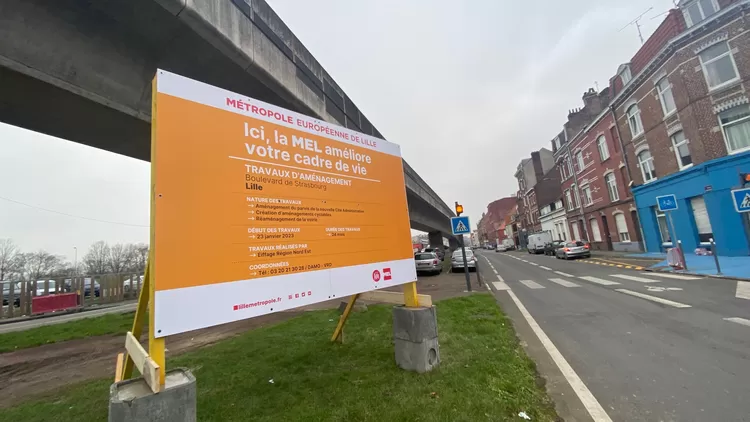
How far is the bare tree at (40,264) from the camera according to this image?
60875 mm

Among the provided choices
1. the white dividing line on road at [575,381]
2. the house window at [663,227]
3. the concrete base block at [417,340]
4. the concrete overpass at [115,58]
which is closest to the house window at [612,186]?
the house window at [663,227]

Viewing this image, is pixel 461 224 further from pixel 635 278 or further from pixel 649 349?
pixel 649 349

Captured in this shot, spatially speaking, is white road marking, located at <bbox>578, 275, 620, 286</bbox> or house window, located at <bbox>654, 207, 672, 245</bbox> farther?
house window, located at <bbox>654, 207, 672, 245</bbox>

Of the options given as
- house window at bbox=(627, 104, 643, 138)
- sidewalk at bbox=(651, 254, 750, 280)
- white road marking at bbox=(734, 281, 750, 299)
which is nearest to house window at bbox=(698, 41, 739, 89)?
house window at bbox=(627, 104, 643, 138)

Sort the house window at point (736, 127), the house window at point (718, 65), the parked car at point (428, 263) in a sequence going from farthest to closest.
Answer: the parked car at point (428, 263), the house window at point (718, 65), the house window at point (736, 127)

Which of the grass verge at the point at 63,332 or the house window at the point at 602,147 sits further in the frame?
the house window at the point at 602,147

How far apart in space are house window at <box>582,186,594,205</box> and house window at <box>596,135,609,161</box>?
4621 mm

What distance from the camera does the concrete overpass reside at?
145 inches

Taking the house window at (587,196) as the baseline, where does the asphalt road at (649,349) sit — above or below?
below

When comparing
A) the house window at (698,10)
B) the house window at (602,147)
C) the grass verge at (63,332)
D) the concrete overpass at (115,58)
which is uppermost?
the house window at (698,10)

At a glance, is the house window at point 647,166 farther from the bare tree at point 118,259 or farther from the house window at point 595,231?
the bare tree at point 118,259

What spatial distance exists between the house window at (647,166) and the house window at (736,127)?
5817mm

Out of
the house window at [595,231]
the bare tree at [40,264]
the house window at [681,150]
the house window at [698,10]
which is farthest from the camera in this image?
the bare tree at [40,264]

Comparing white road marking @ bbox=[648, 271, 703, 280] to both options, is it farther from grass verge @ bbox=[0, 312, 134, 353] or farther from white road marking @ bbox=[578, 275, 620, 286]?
grass verge @ bbox=[0, 312, 134, 353]
